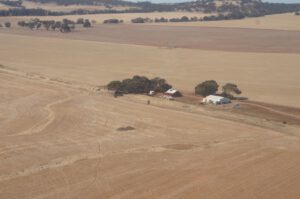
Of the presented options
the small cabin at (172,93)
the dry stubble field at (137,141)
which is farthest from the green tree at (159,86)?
the dry stubble field at (137,141)

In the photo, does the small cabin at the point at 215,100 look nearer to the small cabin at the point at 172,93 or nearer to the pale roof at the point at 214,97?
the pale roof at the point at 214,97

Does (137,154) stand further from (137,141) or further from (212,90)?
(212,90)

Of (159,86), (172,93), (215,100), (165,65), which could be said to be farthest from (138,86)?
(165,65)

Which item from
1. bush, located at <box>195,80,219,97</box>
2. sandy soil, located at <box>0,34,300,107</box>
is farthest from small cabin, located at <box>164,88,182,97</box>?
sandy soil, located at <box>0,34,300,107</box>

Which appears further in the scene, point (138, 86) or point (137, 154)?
point (138, 86)

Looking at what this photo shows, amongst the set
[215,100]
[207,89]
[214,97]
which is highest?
[207,89]

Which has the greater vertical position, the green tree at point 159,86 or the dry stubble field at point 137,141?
the green tree at point 159,86

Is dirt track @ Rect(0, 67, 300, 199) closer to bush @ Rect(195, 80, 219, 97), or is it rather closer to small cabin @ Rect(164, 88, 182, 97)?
small cabin @ Rect(164, 88, 182, 97)
